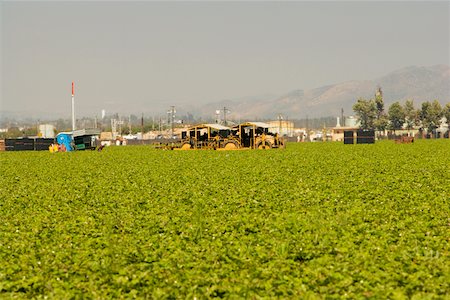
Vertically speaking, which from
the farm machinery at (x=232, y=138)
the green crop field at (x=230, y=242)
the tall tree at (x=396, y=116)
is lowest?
the green crop field at (x=230, y=242)

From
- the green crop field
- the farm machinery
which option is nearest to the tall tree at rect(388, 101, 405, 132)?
the farm machinery

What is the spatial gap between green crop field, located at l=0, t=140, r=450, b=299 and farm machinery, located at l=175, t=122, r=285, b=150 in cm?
4100

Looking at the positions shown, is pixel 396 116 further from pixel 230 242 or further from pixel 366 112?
pixel 230 242

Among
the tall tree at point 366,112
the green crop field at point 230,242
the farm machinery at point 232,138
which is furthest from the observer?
the tall tree at point 366,112

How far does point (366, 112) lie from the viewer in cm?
18938

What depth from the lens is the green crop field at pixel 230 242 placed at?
820 centimetres

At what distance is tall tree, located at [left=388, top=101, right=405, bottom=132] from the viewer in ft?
569

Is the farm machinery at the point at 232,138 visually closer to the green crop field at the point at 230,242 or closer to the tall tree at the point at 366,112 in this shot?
the green crop field at the point at 230,242

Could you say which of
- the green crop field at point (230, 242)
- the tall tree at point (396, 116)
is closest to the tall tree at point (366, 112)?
the tall tree at point (396, 116)

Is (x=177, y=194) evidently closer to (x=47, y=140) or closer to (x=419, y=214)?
(x=419, y=214)

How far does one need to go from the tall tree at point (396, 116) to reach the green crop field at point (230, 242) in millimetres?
160258

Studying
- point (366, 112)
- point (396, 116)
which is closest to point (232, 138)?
point (396, 116)

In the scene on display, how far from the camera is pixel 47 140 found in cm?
7725

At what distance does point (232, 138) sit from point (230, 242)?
50369mm
